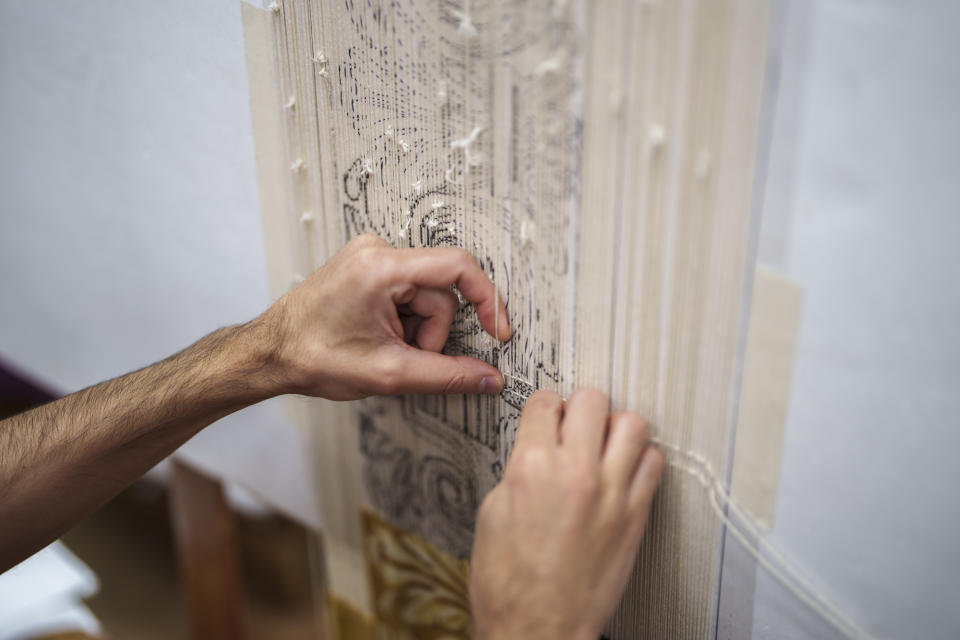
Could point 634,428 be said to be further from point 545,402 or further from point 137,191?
point 137,191

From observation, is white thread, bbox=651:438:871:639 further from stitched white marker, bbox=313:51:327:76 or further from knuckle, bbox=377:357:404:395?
stitched white marker, bbox=313:51:327:76

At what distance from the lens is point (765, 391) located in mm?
469

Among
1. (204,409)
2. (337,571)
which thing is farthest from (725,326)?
(337,571)

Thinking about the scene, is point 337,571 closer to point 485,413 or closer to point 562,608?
point 485,413

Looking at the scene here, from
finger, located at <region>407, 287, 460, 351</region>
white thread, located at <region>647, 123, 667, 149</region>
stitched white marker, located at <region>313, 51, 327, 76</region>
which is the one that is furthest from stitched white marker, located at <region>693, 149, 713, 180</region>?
stitched white marker, located at <region>313, 51, 327, 76</region>

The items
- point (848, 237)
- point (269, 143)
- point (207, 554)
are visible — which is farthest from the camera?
point (207, 554)

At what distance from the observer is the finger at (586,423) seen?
51 centimetres

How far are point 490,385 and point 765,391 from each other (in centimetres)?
23

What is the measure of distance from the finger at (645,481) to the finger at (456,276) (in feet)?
0.49

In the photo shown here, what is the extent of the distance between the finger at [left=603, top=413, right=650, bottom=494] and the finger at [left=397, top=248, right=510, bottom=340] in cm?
13

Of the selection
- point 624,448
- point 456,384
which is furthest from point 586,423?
point 456,384

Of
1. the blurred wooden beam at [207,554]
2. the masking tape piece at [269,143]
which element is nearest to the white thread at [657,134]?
the masking tape piece at [269,143]

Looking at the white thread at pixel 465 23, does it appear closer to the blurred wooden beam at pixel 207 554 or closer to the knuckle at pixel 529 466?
the knuckle at pixel 529 466

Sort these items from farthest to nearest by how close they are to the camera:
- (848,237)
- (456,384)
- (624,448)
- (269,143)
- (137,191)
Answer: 1. (137,191)
2. (269,143)
3. (456,384)
4. (624,448)
5. (848,237)
